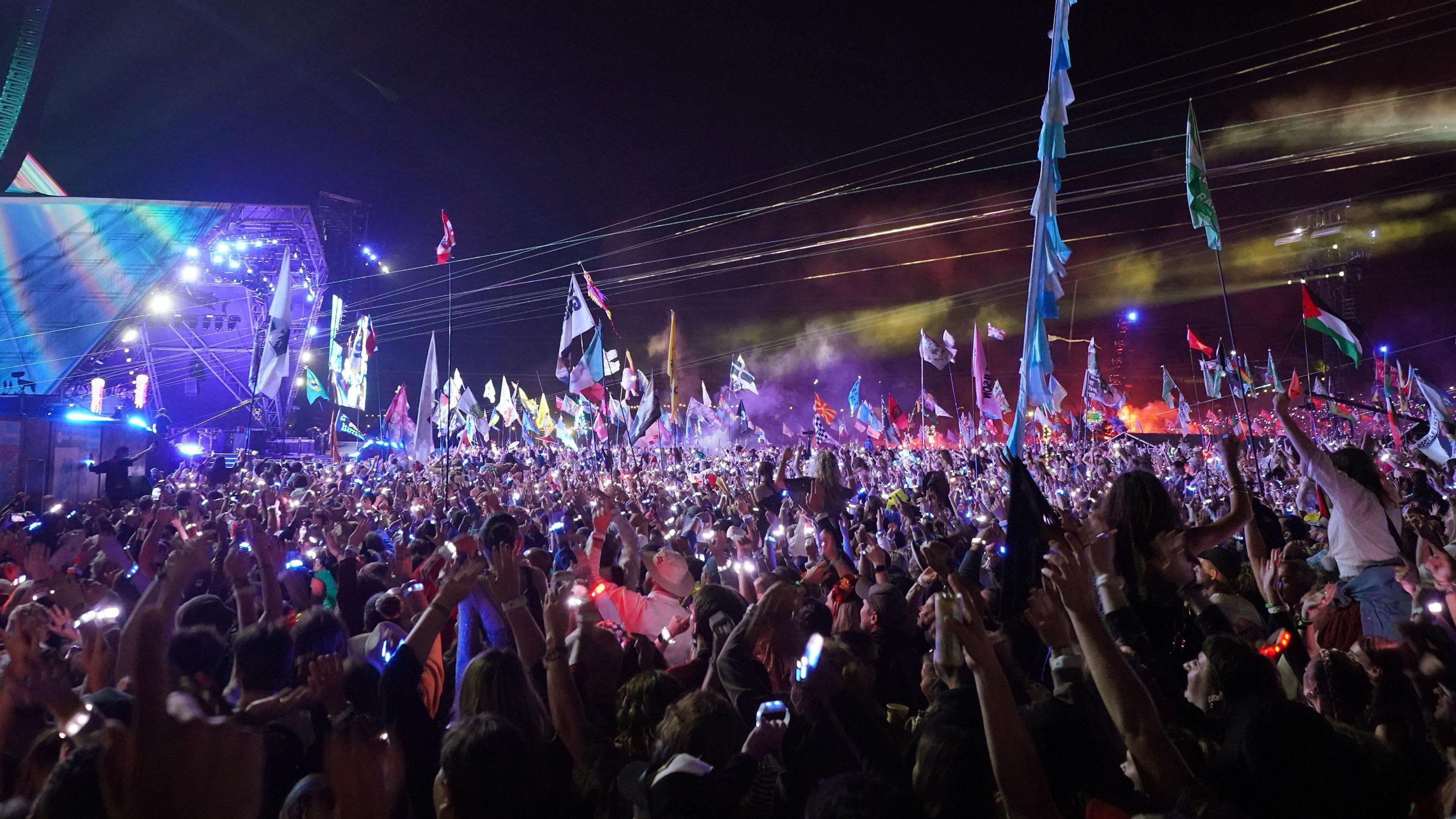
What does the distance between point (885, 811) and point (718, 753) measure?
0.88 meters

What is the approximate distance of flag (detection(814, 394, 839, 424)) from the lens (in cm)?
3778

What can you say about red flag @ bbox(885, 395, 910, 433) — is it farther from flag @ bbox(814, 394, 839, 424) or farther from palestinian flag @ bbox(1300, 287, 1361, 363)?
palestinian flag @ bbox(1300, 287, 1361, 363)

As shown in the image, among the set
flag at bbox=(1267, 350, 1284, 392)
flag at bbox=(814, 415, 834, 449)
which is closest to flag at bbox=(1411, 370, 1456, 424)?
flag at bbox=(1267, 350, 1284, 392)

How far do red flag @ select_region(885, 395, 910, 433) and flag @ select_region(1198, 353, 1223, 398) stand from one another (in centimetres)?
1260

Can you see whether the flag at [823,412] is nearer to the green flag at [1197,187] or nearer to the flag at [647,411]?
the flag at [647,411]

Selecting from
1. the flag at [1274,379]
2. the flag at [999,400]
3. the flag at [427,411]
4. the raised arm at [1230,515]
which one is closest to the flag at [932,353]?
the flag at [999,400]

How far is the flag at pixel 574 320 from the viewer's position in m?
16.6

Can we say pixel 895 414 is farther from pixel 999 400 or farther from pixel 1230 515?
pixel 1230 515

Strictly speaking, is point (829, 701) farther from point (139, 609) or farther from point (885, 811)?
point (139, 609)

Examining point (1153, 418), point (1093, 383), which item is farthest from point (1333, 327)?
point (1153, 418)

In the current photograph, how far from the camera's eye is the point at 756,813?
2.57 metres

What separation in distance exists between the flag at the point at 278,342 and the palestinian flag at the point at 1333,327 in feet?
64.5

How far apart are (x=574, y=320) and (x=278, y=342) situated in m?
6.48

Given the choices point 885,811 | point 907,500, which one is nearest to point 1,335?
point 907,500
